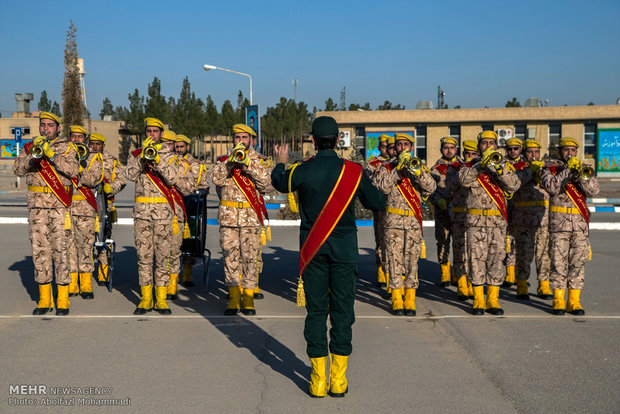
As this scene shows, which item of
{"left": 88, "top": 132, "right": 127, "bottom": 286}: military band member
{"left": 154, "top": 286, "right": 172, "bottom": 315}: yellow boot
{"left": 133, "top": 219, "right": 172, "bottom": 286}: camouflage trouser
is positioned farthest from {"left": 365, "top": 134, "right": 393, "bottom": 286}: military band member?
{"left": 88, "top": 132, "right": 127, "bottom": 286}: military band member

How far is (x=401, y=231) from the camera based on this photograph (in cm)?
802

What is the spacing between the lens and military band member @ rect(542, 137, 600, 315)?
7871 mm

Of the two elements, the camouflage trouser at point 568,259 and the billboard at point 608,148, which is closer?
the camouflage trouser at point 568,259

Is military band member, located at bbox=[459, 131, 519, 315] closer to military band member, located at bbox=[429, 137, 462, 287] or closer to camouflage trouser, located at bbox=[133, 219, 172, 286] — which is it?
military band member, located at bbox=[429, 137, 462, 287]

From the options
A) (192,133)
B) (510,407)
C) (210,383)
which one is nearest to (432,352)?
(510,407)

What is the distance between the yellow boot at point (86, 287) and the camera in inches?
350

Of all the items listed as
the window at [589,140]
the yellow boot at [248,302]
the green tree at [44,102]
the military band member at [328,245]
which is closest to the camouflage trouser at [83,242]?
the yellow boot at [248,302]

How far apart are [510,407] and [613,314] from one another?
374cm

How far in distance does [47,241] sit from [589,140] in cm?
5166

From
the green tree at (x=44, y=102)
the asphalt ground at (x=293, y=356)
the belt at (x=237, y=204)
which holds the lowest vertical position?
the asphalt ground at (x=293, y=356)

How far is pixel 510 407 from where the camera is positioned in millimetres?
4840

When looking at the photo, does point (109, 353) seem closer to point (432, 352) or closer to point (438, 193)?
point (432, 352)

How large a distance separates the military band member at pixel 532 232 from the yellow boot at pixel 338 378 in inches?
181

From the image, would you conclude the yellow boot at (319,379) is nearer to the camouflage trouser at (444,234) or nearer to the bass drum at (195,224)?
the bass drum at (195,224)
